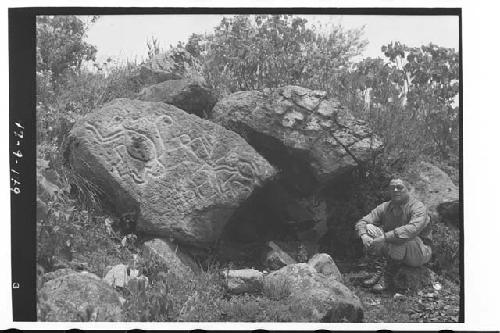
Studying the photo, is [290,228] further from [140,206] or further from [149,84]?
[149,84]

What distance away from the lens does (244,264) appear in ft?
28.2

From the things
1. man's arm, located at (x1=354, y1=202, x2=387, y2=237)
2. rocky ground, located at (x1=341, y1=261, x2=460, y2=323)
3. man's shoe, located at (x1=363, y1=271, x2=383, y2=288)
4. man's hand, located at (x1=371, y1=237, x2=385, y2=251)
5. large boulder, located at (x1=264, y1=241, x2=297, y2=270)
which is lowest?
rocky ground, located at (x1=341, y1=261, x2=460, y2=323)

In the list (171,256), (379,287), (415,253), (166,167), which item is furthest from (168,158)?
(415,253)

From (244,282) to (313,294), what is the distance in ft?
2.48

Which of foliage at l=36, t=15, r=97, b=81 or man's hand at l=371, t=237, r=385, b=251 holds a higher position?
foliage at l=36, t=15, r=97, b=81

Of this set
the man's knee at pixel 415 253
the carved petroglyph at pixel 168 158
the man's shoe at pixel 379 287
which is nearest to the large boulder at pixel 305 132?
the carved petroglyph at pixel 168 158

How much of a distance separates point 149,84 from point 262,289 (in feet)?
9.26

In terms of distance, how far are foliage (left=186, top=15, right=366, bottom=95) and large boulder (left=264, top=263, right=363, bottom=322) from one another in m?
2.22

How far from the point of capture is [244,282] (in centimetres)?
817

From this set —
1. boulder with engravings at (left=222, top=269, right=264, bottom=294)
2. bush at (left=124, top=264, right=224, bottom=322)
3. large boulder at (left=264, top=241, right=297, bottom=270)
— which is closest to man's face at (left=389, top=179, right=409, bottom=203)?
large boulder at (left=264, top=241, right=297, bottom=270)

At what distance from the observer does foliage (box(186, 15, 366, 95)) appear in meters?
8.65

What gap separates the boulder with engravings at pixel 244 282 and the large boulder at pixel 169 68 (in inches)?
92.8

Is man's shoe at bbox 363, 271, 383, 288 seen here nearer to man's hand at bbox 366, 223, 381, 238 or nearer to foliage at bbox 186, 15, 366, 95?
man's hand at bbox 366, 223, 381, 238

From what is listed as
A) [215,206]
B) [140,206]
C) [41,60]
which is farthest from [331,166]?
[41,60]
